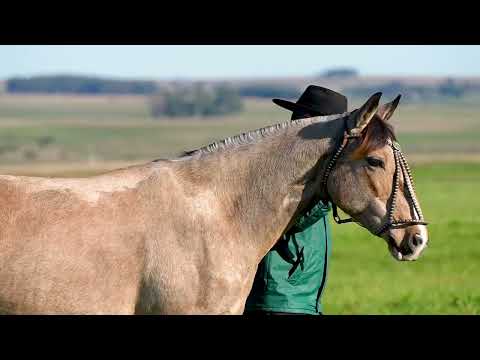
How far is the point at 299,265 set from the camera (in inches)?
271

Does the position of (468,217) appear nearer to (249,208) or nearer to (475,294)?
(475,294)

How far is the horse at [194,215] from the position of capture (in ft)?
19.2

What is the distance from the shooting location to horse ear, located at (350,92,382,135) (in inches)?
240

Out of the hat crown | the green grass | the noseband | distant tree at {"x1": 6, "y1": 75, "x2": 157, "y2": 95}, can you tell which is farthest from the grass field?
the noseband

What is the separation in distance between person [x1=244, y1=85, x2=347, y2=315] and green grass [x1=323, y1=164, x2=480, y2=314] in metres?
5.85

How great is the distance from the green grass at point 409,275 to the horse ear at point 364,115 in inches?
266

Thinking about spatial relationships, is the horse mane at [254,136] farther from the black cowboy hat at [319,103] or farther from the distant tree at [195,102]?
the distant tree at [195,102]

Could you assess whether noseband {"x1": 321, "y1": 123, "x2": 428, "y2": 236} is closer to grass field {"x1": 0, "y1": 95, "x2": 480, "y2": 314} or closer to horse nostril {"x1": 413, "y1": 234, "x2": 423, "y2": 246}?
horse nostril {"x1": 413, "y1": 234, "x2": 423, "y2": 246}

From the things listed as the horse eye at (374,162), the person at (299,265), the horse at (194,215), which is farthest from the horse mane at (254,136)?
the person at (299,265)

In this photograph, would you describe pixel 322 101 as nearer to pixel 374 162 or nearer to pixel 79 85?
pixel 374 162

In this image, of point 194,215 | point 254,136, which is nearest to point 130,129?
point 254,136
